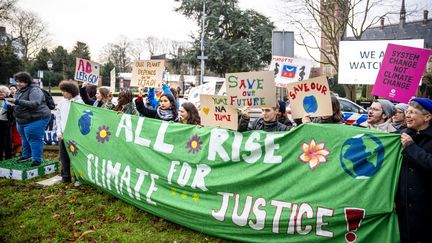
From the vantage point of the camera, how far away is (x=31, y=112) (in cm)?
648

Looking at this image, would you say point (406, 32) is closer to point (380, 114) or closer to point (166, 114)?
point (380, 114)

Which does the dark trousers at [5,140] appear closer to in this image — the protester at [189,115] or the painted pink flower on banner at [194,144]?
the protester at [189,115]

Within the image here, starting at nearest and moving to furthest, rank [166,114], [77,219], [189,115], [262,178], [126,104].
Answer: [262,178]
[77,219]
[189,115]
[166,114]
[126,104]

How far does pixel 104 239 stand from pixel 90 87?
4.69 metres

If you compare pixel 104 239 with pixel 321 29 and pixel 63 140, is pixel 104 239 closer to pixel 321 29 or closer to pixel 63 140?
pixel 63 140

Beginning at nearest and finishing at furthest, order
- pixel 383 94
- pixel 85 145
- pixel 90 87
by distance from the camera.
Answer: pixel 383 94 → pixel 85 145 → pixel 90 87

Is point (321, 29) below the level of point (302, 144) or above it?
above

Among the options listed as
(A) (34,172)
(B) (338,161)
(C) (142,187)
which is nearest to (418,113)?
(B) (338,161)

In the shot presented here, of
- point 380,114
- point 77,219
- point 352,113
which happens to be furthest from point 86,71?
point 352,113

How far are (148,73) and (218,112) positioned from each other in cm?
251

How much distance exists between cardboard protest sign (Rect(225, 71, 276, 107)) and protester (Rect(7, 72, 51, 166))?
418cm

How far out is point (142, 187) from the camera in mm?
4637

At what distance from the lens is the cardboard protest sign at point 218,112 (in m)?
4.29

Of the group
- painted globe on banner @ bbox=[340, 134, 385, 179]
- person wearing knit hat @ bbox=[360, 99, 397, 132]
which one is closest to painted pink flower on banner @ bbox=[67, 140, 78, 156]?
painted globe on banner @ bbox=[340, 134, 385, 179]
